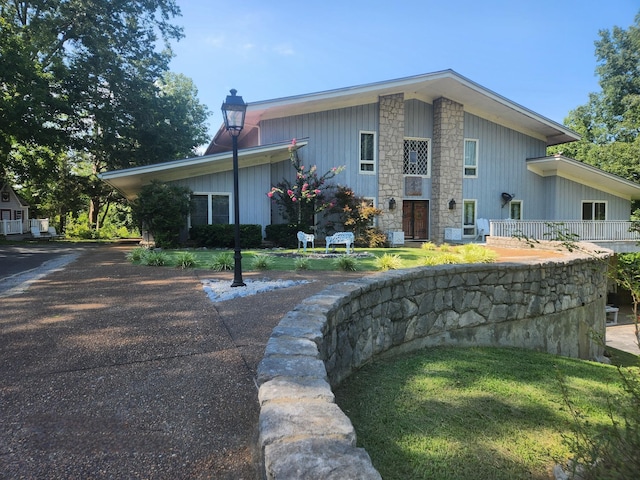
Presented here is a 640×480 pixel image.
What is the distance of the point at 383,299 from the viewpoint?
4422 mm

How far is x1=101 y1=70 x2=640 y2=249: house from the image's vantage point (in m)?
14.0

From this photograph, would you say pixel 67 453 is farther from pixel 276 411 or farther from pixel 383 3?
pixel 383 3

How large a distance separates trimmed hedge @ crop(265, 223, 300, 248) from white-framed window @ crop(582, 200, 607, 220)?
14.7 m

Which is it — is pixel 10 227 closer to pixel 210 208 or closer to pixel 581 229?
pixel 210 208

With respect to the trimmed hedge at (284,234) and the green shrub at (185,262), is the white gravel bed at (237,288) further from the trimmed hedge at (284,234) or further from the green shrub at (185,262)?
the trimmed hedge at (284,234)

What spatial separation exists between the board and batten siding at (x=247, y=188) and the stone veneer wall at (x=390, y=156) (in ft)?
16.4

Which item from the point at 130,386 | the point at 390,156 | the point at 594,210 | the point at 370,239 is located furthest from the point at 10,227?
the point at 594,210

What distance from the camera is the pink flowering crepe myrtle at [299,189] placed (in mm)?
13914

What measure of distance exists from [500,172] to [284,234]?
11134 mm

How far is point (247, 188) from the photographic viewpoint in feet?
45.7

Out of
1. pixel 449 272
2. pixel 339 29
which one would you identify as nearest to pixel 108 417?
pixel 449 272

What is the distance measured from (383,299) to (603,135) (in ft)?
111

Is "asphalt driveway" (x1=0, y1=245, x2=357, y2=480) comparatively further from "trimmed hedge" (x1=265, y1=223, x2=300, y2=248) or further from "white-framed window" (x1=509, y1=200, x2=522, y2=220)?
"white-framed window" (x1=509, y1=200, x2=522, y2=220)

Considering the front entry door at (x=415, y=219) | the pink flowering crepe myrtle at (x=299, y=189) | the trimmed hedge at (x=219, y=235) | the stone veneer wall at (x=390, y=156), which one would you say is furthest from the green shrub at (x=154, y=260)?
the front entry door at (x=415, y=219)
